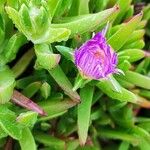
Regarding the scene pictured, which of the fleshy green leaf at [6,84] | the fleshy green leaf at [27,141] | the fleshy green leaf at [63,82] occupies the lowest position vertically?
the fleshy green leaf at [27,141]

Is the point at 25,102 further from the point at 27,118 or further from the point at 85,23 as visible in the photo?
the point at 85,23

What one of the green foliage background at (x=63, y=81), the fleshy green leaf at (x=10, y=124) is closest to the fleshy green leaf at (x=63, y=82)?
the green foliage background at (x=63, y=81)

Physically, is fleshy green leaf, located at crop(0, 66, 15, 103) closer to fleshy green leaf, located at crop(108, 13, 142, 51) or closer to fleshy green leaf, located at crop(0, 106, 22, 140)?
fleshy green leaf, located at crop(0, 106, 22, 140)

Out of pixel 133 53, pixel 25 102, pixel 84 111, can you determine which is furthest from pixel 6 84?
pixel 133 53

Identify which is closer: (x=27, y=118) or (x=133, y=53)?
(x=27, y=118)

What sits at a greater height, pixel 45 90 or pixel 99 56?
pixel 99 56

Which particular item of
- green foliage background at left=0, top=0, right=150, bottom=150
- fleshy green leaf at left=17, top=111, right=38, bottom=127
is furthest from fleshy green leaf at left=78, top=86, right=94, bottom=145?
fleshy green leaf at left=17, top=111, right=38, bottom=127

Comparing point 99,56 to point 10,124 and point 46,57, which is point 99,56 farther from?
point 10,124

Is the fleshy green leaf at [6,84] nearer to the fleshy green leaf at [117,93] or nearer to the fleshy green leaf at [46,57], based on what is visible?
the fleshy green leaf at [46,57]

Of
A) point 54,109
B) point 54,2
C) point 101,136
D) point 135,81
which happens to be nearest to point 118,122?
point 101,136

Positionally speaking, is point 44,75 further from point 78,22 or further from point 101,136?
point 101,136

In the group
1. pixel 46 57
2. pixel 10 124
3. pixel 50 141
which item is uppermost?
pixel 46 57
